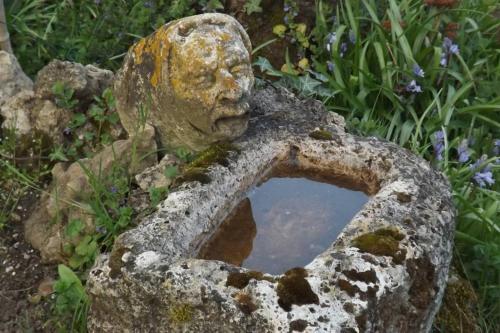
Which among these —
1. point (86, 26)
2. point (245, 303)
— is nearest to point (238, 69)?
point (245, 303)

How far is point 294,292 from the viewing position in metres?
1.96

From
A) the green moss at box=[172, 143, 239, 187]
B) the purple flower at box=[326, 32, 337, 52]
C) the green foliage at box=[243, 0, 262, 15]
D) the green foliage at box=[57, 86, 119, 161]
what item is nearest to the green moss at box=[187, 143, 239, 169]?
the green moss at box=[172, 143, 239, 187]

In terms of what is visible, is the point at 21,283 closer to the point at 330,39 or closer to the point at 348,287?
the point at 348,287

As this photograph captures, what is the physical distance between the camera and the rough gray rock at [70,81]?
3.40 m

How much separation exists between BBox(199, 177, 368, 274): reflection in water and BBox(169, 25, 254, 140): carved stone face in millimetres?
366

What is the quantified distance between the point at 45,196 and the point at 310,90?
156cm

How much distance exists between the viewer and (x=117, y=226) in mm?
2836

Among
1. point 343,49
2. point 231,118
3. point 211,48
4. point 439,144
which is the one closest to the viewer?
point 211,48

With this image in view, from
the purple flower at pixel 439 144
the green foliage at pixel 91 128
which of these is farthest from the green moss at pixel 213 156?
the purple flower at pixel 439 144

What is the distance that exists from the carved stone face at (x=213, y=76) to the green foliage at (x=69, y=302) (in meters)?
0.86

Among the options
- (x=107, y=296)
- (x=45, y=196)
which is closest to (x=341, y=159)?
(x=107, y=296)

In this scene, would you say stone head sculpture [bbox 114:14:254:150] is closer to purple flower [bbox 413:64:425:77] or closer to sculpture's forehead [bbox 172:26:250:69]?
sculpture's forehead [bbox 172:26:250:69]

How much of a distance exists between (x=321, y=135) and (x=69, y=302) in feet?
4.27

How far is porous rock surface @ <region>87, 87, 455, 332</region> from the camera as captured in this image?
1962mm
